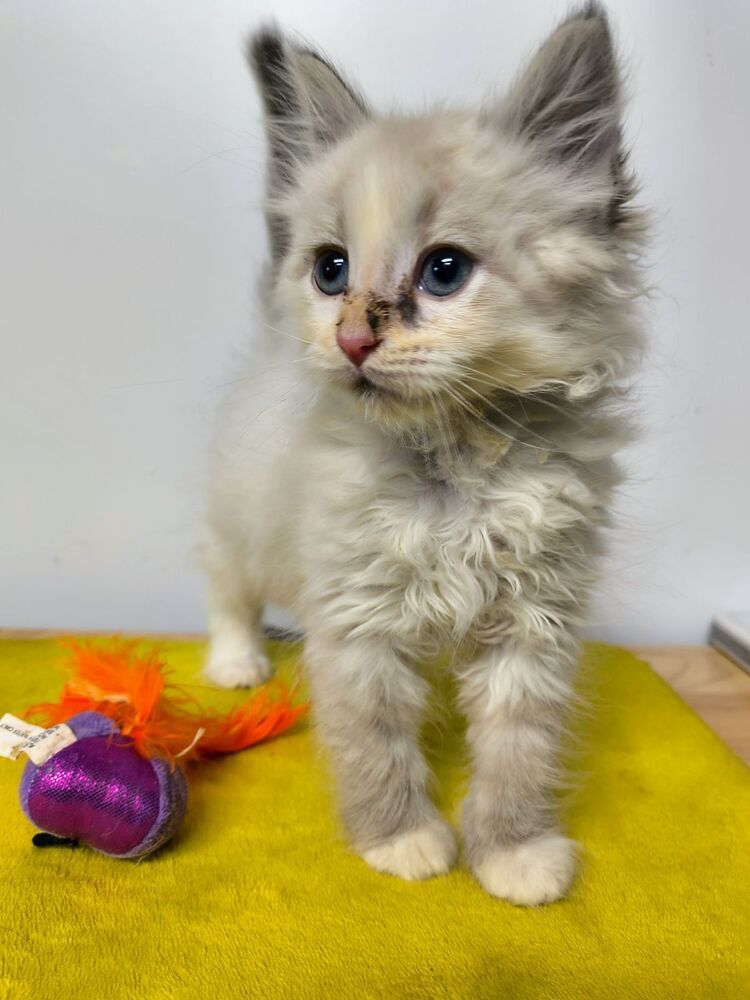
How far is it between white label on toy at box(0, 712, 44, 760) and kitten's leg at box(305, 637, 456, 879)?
1.11ft

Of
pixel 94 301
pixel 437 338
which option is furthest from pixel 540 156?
pixel 94 301

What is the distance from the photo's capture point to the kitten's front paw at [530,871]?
0.89 meters

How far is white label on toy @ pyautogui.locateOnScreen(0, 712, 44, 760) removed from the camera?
2.90ft

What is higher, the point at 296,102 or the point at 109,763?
the point at 296,102

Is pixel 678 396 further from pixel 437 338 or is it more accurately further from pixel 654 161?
pixel 437 338

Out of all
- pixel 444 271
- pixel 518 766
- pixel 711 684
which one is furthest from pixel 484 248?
pixel 711 684

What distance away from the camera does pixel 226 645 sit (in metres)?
1.45

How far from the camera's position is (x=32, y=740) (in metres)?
0.90

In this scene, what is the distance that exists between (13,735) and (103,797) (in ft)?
0.42

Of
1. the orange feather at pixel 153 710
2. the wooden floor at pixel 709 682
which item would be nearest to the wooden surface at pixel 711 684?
the wooden floor at pixel 709 682

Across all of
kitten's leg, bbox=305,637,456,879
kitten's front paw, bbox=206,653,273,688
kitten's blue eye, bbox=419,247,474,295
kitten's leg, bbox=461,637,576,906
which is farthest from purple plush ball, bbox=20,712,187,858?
kitten's blue eye, bbox=419,247,474,295

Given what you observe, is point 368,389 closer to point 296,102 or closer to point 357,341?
point 357,341

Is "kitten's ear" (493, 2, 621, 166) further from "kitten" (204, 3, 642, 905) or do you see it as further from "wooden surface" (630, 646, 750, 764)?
"wooden surface" (630, 646, 750, 764)

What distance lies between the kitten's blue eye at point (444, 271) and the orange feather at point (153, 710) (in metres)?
0.62
